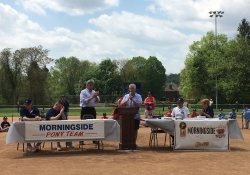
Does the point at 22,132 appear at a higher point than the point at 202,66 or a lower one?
lower

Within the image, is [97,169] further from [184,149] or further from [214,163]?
[184,149]

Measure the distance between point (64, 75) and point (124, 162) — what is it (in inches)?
3202

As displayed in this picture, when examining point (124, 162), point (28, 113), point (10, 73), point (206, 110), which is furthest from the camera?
point (10, 73)

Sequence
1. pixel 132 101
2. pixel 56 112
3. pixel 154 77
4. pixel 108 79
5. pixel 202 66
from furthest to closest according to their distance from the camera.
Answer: pixel 154 77, pixel 108 79, pixel 202 66, pixel 56 112, pixel 132 101

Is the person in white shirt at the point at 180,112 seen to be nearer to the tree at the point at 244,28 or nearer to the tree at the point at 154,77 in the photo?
the tree at the point at 244,28

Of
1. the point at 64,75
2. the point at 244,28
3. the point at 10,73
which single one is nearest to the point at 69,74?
the point at 64,75

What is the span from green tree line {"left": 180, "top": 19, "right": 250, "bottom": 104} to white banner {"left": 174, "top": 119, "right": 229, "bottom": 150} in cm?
3392

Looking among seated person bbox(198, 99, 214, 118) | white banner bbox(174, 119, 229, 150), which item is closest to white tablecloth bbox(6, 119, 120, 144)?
white banner bbox(174, 119, 229, 150)

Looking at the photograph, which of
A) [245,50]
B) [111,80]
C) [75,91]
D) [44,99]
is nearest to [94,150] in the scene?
[245,50]

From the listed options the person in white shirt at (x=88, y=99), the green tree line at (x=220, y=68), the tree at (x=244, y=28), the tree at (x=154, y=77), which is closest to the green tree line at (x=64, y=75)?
the tree at (x=154, y=77)

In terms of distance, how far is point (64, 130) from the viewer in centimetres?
995

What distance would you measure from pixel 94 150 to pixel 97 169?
9.46 feet

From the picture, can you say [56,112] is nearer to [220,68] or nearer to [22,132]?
[22,132]

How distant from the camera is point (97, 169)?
7.71 m
